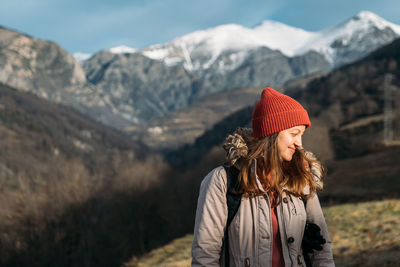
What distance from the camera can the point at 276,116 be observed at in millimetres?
3719

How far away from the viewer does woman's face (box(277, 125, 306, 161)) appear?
12.4 feet

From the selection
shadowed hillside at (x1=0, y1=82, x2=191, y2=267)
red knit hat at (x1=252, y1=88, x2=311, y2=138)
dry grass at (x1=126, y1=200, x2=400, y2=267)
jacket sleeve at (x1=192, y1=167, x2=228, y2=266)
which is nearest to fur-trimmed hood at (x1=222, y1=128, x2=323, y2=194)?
red knit hat at (x1=252, y1=88, x2=311, y2=138)

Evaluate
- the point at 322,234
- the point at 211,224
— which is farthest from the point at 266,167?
the point at 322,234

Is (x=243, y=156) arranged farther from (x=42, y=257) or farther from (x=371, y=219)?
(x=42, y=257)

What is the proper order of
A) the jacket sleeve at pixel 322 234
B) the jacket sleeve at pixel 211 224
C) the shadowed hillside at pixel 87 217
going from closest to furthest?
the jacket sleeve at pixel 211 224 < the jacket sleeve at pixel 322 234 < the shadowed hillside at pixel 87 217


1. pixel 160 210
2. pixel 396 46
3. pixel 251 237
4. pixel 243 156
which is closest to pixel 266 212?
pixel 251 237

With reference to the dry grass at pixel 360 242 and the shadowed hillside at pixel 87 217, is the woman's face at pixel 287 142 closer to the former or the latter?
the dry grass at pixel 360 242

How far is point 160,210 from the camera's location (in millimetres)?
60875

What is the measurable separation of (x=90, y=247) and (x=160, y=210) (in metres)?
12.5

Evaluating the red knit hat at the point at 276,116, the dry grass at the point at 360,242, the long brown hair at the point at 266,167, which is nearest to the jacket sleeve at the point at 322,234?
the long brown hair at the point at 266,167

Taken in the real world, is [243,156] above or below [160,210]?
above

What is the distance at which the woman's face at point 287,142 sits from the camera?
377 cm

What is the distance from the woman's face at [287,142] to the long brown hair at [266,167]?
5 centimetres

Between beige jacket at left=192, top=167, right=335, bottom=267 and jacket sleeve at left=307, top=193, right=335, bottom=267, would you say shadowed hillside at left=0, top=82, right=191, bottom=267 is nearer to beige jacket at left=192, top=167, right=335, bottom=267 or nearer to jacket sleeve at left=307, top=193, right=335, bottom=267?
jacket sleeve at left=307, top=193, right=335, bottom=267
